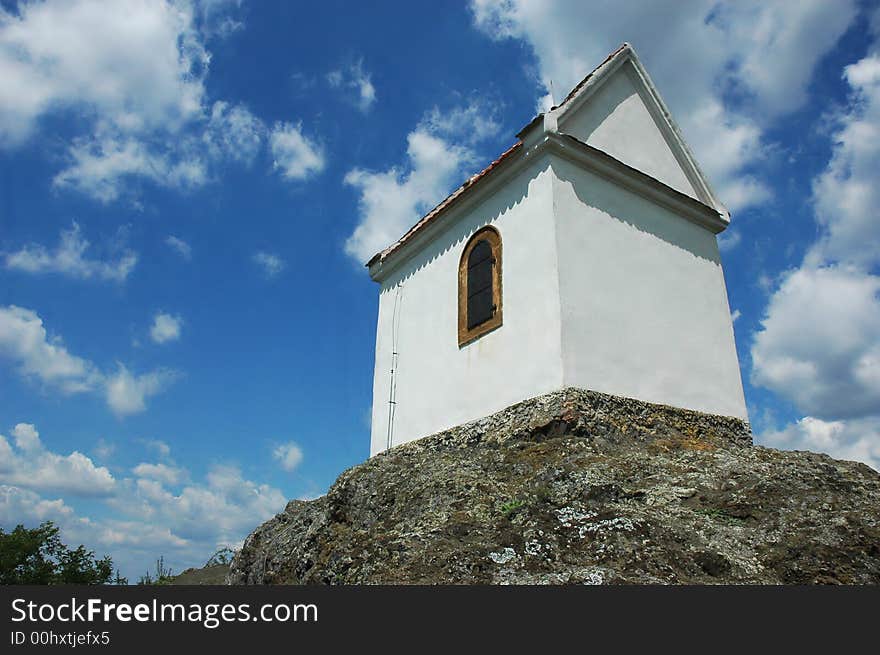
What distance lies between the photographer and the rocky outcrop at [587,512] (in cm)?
571

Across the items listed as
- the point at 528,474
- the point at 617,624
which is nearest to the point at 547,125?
the point at 528,474

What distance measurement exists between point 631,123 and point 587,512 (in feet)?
28.5

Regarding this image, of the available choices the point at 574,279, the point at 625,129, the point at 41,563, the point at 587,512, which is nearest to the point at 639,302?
the point at 574,279

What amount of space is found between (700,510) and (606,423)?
8.74ft

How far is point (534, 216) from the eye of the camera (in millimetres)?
10727

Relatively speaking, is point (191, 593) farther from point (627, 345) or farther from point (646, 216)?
point (646, 216)

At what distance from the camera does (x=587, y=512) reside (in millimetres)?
6535

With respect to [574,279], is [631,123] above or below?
above

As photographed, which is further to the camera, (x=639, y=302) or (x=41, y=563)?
(x=41, y=563)

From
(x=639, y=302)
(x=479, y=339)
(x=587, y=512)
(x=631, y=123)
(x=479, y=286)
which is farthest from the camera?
(x=631, y=123)

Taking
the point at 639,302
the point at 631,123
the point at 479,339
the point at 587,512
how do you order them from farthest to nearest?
1. the point at 631,123
2. the point at 479,339
3. the point at 639,302
4. the point at 587,512

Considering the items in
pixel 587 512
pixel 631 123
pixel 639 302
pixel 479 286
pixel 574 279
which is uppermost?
pixel 631 123

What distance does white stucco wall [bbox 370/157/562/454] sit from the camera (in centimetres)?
1016

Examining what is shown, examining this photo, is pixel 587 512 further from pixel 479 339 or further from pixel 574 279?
pixel 479 339
